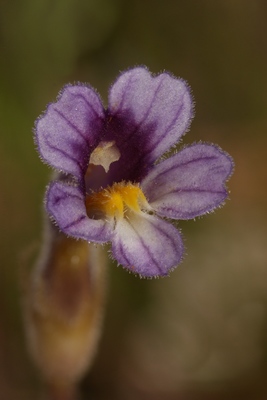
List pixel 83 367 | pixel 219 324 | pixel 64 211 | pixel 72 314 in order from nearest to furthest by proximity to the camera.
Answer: pixel 64 211
pixel 72 314
pixel 83 367
pixel 219 324

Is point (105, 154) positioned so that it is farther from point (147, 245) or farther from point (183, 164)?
point (147, 245)

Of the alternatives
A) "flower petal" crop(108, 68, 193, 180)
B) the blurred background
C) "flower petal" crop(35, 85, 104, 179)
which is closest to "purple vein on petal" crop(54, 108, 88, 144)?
"flower petal" crop(35, 85, 104, 179)

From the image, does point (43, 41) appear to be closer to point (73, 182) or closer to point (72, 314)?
point (72, 314)

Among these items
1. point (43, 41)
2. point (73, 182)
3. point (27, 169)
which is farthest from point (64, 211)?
point (43, 41)

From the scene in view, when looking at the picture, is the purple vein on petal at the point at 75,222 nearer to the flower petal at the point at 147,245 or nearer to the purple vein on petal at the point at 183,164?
the flower petal at the point at 147,245

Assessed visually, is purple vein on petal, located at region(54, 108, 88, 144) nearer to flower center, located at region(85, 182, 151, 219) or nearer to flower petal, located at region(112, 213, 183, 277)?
flower center, located at region(85, 182, 151, 219)

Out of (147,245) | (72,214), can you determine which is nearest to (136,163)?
(147,245)
